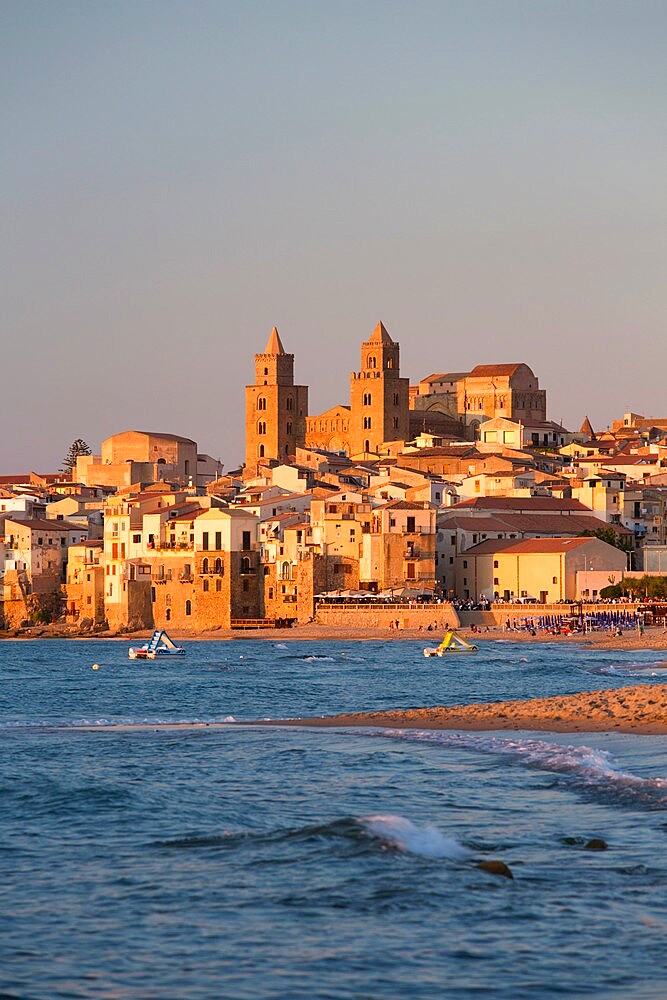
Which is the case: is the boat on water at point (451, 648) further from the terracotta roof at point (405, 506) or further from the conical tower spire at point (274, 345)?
the conical tower spire at point (274, 345)

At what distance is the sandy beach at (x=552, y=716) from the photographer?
3169 cm

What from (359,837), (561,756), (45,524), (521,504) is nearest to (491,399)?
(521,504)

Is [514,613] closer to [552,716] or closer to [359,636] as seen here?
[359,636]

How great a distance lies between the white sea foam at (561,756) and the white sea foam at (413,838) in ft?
11.9

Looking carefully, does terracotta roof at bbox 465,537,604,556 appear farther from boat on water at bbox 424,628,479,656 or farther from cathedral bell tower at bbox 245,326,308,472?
cathedral bell tower at bbox 245,326,308,472

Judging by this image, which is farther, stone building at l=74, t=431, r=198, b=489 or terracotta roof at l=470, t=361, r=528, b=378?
terracotta roof at l=470, t=361, r=528, b=378

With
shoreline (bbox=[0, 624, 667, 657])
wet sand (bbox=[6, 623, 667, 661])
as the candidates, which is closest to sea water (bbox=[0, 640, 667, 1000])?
shoreline (bbox=[0, 624, 667, 657])

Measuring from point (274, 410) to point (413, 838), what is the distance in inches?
6098

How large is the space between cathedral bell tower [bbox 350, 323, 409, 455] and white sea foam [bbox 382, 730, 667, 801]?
136 metres

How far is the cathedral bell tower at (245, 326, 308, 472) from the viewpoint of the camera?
17375cm

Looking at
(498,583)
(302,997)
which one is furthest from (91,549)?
(302,997)

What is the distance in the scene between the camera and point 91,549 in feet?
351

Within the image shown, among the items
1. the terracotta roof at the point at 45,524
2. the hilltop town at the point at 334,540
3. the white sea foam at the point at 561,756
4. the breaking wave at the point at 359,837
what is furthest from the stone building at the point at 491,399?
the breaking wave at the point at 359,837

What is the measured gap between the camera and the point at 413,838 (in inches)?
805
